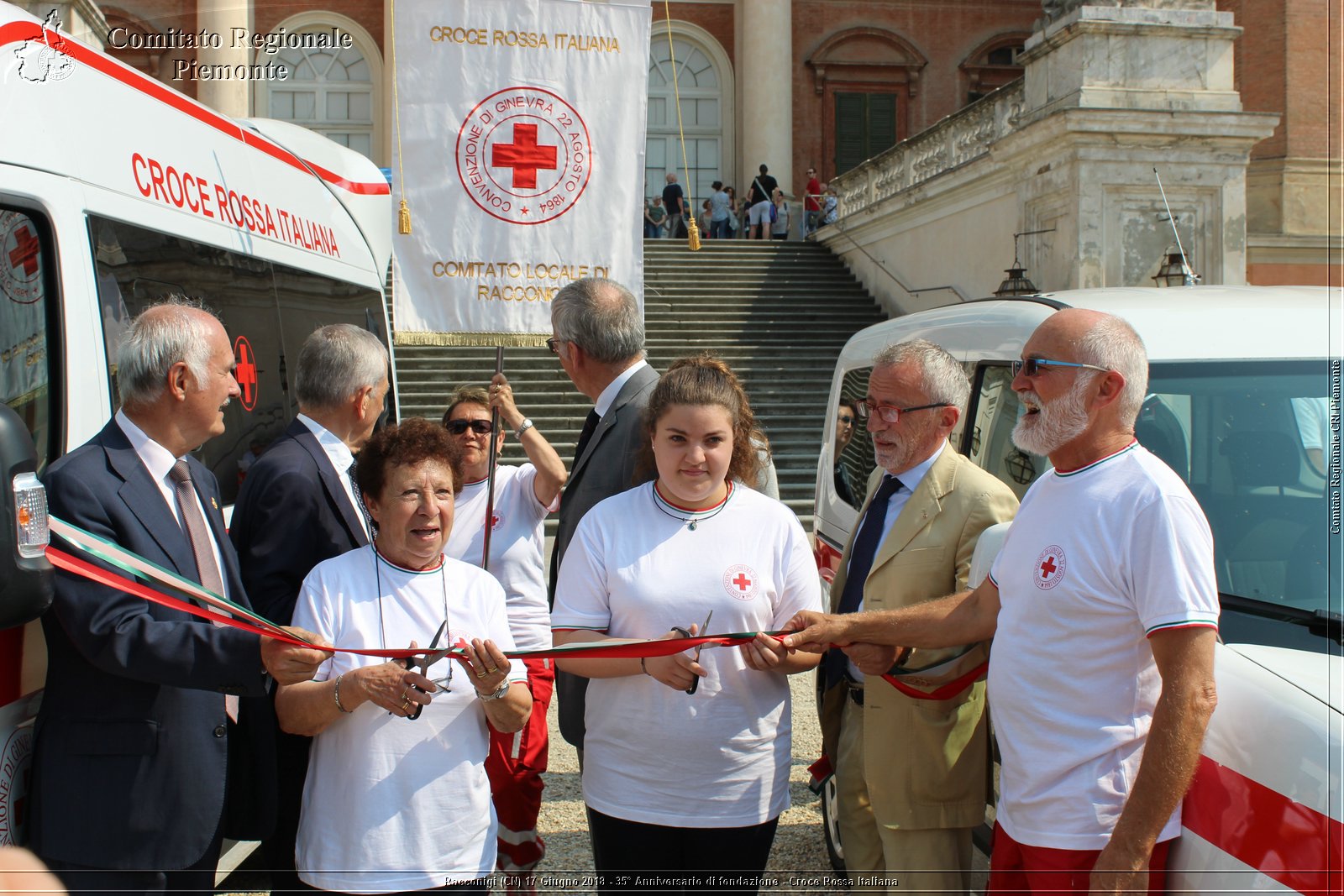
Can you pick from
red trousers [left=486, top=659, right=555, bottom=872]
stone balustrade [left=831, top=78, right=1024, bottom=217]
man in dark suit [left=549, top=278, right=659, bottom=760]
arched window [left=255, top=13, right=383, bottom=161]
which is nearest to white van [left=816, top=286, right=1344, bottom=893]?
man in dark suit [left=549, top=278, right=659, bottom=760]

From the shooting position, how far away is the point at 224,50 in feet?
Result: 85.7

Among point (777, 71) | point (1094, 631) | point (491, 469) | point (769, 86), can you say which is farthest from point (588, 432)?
point (777, 71)

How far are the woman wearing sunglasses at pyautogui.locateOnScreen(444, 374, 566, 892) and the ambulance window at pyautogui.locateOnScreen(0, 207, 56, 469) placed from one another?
4.49ft

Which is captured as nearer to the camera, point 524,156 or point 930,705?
point 930,705

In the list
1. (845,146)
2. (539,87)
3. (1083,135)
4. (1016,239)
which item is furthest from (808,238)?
(539,87)

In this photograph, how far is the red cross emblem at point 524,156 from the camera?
4.69 meters

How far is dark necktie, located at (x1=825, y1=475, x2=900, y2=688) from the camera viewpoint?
11.3 ft

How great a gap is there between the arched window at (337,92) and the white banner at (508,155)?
83.3 ft

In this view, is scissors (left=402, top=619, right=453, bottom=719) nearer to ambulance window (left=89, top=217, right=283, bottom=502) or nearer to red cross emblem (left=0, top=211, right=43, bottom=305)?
ambulance window (left=89, top=217, right=283, bottom=502)

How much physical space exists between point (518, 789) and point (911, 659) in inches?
67.4

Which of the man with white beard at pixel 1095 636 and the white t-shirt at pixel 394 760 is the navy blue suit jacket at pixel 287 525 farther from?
the man with white beard at pixel 1095 636

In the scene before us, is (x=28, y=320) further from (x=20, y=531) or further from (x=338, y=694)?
(x=338, y=694)

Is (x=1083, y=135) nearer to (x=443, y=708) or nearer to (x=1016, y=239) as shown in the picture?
(x=1016, y=239)

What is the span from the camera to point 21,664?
9.55ft
